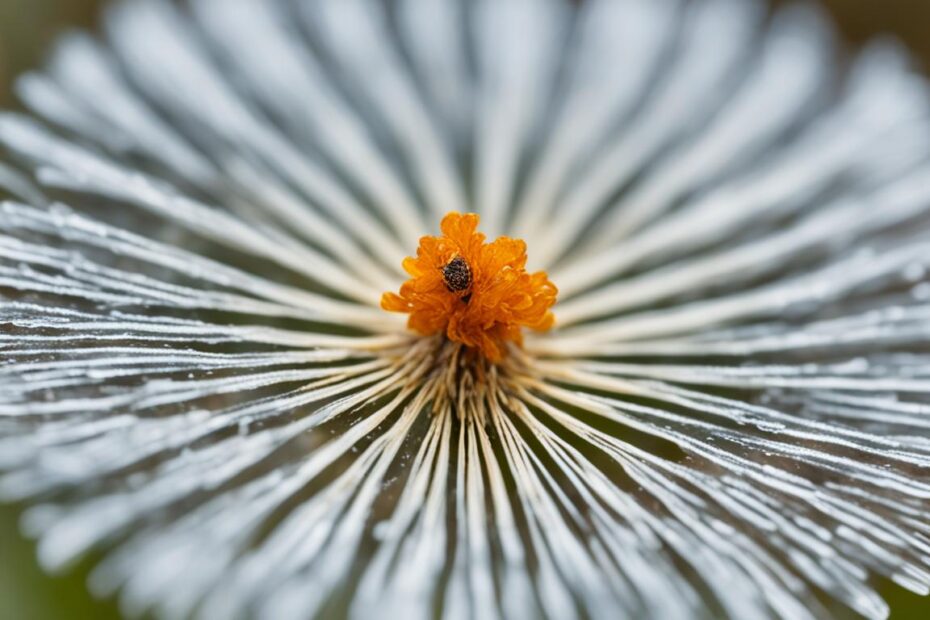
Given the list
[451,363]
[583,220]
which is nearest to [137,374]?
[451,363]

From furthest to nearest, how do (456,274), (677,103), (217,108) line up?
1. (677,103)
2. (217,108)
3. (456,274)

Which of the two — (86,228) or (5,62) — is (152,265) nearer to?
(86,228)

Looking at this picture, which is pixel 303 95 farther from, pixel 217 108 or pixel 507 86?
pixel 507 86

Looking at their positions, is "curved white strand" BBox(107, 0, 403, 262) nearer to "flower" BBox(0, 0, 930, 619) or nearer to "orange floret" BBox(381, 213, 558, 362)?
"flower" BBox(0, 0, 930, 619)

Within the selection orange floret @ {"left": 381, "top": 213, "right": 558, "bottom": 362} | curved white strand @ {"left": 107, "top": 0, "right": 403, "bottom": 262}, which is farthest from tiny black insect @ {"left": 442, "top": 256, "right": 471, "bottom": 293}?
curved white strand @ {"left": 107, "top": 0, "right": 403, "bottom": 262}

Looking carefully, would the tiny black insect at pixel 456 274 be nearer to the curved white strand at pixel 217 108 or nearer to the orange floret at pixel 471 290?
the orange floret at pixel 471 290

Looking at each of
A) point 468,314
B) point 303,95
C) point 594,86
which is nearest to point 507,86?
point 594,86

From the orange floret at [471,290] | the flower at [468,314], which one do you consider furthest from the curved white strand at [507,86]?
the orange floret at [471,290]

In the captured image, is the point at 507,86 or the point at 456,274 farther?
the point at 507,86

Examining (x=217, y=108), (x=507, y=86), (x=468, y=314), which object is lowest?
(x=468, y=314)
